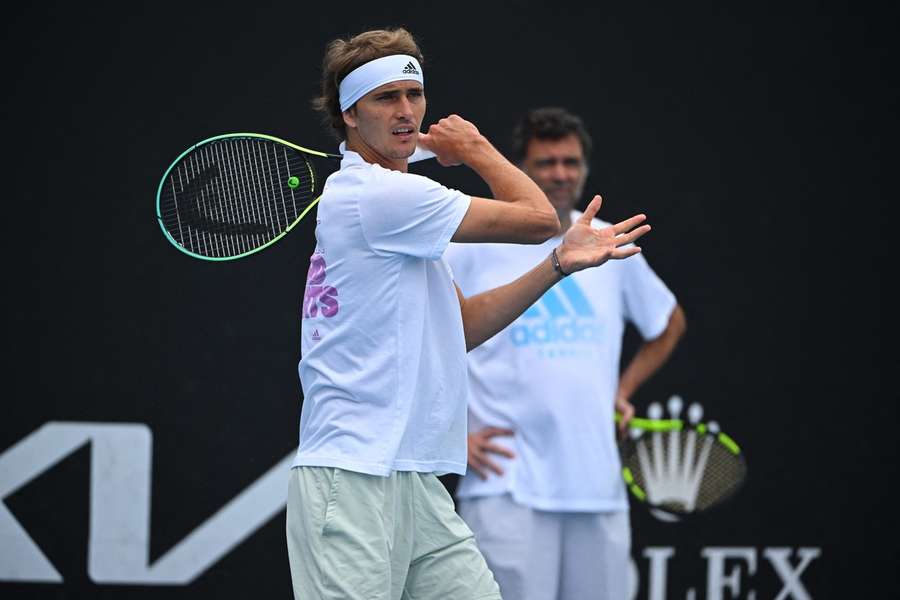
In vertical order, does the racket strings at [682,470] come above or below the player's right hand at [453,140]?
below

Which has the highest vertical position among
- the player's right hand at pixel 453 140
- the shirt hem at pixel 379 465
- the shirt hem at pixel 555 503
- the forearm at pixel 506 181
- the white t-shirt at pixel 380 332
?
the player's right hand at pixel 453 140

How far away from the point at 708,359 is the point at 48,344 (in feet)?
7.19

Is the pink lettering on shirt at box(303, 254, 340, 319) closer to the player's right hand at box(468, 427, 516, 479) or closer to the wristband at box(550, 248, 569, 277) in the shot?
the wristband at box(550, 248, 569, 277)

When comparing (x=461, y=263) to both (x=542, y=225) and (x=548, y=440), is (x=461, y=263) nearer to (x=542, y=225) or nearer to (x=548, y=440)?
(x=548, y=440)

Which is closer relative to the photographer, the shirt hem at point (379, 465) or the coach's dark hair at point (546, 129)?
the shirt hem at point (379, 465)

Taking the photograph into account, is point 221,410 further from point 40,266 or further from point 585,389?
point 585,389

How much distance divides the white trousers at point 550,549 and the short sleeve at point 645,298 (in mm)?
645

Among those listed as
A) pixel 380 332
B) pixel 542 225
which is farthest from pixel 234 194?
pixel 542 225

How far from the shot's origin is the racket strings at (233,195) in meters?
3.38

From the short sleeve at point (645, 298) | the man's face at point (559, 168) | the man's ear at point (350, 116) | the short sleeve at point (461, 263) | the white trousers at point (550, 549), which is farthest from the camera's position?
the short sleeve at point (645, 298)

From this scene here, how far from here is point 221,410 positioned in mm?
4965

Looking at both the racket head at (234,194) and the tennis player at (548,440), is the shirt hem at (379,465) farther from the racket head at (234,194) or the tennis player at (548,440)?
the tennis player at (548,440)

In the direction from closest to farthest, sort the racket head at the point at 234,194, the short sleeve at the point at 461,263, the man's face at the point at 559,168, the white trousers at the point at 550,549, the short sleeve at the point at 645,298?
A: the racket head at the point at 234,194 → the white trousers at the point at 550,549 → the short sleeve at the point at 461,263 → the man's face at the point at 559,168 → the short sleeve at the point at 645,298

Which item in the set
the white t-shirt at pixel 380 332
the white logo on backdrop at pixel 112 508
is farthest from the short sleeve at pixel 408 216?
the white logo on backdrop at pixel 112 508
